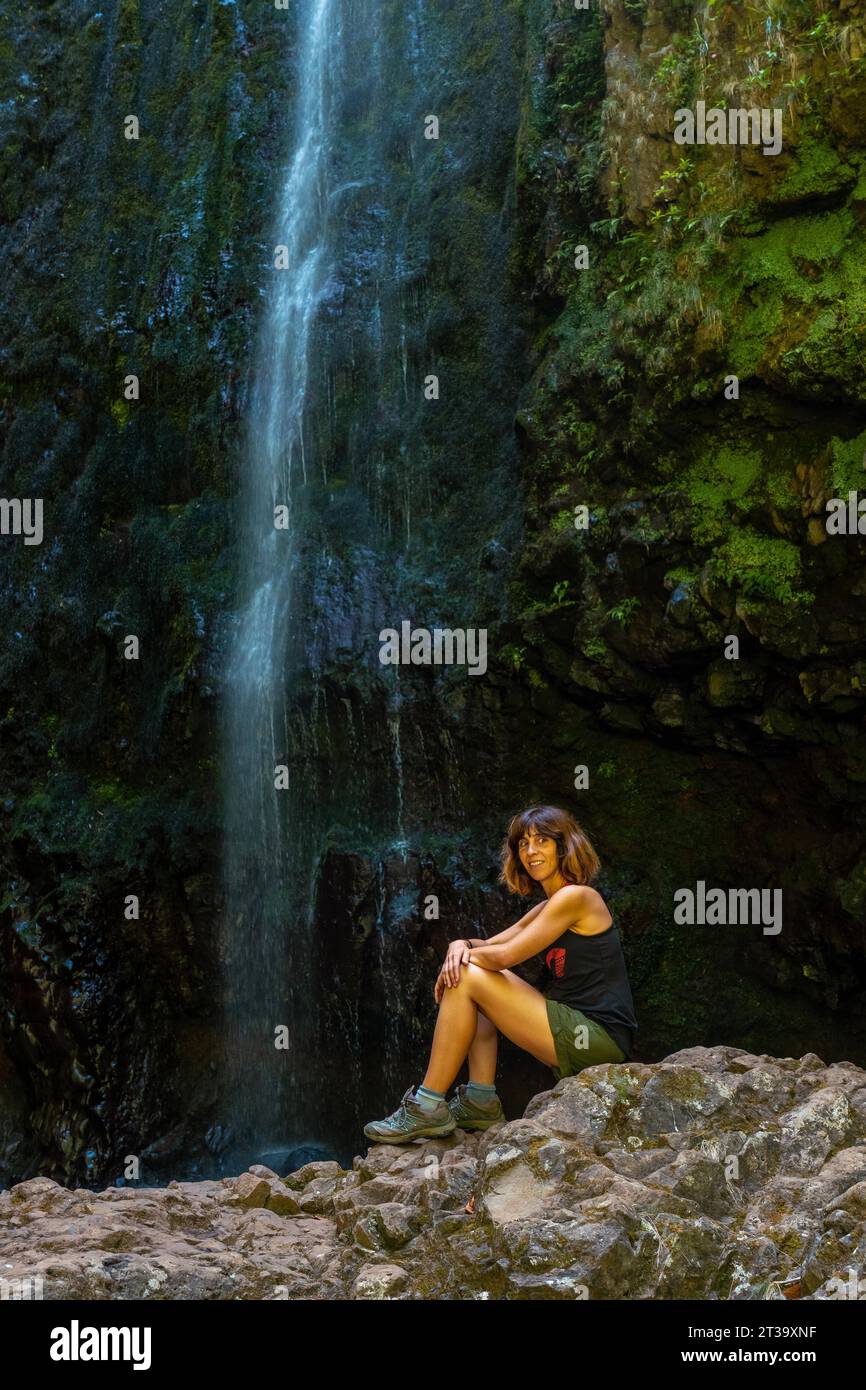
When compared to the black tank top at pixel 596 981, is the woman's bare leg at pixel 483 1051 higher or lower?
lower

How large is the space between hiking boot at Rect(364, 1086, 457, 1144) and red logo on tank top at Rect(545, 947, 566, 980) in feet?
2.39

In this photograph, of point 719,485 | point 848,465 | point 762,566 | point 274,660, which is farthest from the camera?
point 274,660

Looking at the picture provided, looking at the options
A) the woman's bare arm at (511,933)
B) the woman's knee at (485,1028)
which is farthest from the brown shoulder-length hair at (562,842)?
the woman's knee at (485,1028)

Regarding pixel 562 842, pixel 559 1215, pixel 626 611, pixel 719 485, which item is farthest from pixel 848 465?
pixel 559 1215

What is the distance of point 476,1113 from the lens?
203 inches

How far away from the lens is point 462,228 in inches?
453

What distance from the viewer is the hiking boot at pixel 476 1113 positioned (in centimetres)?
514

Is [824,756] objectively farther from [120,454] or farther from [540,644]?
[120,454]

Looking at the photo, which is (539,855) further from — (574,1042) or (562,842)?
(574,1042)

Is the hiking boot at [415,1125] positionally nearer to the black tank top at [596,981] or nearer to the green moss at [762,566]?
the black tank top at [596,981]

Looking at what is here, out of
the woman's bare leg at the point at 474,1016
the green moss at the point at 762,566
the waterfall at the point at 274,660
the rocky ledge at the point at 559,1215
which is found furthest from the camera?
the waterfall at the point at 274,660

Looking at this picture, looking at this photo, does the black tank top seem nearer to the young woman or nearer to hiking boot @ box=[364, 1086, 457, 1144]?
the young woman

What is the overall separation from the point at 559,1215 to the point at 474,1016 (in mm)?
1189

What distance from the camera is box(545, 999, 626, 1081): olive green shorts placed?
5.04 metres
